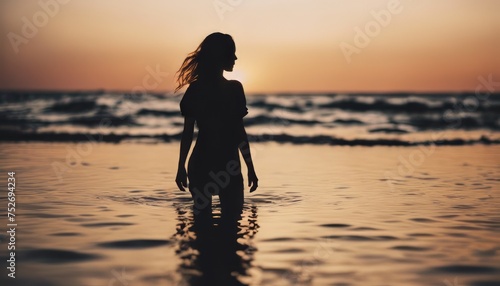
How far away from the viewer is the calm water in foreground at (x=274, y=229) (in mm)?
4664

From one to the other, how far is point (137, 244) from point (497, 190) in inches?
239

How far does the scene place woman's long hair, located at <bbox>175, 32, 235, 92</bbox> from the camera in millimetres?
5957

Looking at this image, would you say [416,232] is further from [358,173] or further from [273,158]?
[273,158]

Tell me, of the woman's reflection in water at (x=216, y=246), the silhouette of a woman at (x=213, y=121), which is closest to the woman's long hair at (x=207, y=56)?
the silhouette of a woman at (x=213, y=121)

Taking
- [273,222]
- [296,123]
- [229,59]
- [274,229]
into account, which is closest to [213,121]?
[229,59]

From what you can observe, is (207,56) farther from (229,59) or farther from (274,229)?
(274,229)

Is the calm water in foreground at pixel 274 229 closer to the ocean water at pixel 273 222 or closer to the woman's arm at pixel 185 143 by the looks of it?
the ocean water at pixel 273 222

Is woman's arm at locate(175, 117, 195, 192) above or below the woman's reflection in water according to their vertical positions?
above

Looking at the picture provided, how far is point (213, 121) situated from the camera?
620 cm

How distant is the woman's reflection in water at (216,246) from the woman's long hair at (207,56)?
143cm

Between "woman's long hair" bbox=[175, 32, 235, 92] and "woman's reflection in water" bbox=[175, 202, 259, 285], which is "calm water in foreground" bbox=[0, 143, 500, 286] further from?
"woman's long hair" bbox=[175, 32, 235, 92]

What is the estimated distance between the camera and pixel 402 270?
4742 mm

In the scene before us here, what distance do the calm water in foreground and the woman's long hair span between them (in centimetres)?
156

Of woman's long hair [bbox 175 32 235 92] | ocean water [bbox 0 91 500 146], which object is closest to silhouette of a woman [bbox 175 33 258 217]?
woman's long hair [bbox 175 32 235 92]
